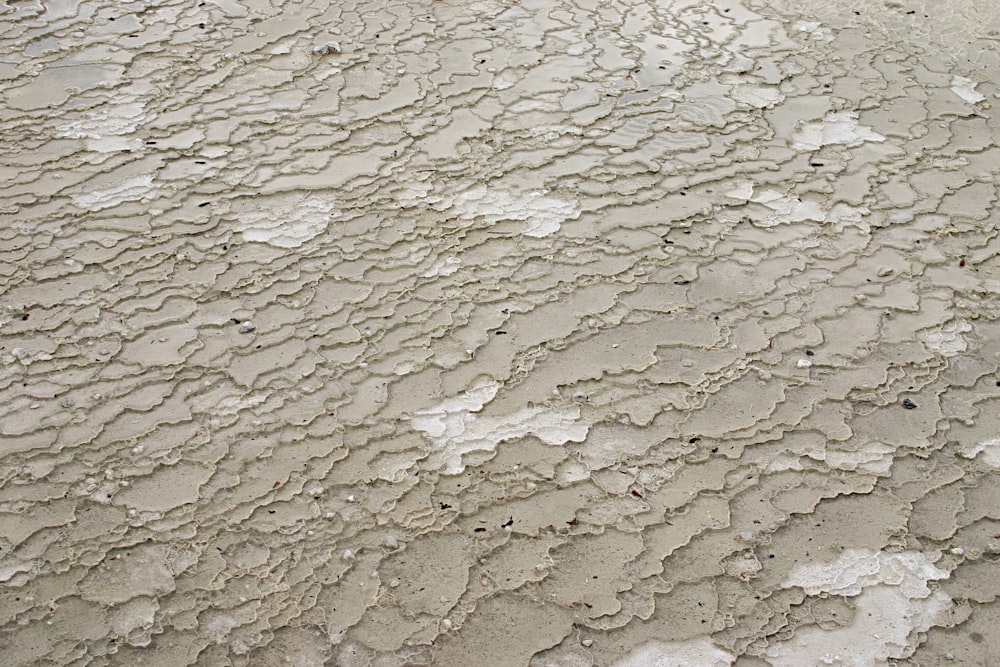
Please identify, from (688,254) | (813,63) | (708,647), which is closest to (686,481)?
(708,647)

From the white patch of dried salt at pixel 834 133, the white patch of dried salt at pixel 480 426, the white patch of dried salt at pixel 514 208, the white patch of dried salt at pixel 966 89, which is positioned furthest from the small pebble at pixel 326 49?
the white patch of dried salt at pixel 966 89

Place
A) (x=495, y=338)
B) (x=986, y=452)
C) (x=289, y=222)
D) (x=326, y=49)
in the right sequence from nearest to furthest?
(x=986, y=452), (x=495, y=338), (x=289, y=222), (x=326, y=49)

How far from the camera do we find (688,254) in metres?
2.61

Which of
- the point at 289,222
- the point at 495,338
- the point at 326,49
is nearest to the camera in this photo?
the point at 495,338

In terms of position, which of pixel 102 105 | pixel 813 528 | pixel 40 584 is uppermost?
pixel 102 105

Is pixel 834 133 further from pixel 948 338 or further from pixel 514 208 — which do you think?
pixel 514 208

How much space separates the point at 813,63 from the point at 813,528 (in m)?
2.05

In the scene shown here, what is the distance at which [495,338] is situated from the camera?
2355 millimetres

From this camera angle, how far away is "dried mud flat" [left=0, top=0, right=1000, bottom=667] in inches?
70.6

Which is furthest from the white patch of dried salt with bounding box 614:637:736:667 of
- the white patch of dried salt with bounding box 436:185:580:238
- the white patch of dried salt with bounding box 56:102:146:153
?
the white patch of dried salt with bounding box 56:102:146:153

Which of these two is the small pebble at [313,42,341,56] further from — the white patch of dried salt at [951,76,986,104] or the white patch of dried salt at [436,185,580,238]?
the white patch of dried salt at [951,76,986,104]

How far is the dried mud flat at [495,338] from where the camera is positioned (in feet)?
5.88

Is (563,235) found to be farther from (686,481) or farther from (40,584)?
(40,584)

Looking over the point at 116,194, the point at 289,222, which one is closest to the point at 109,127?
the point at 116,194
